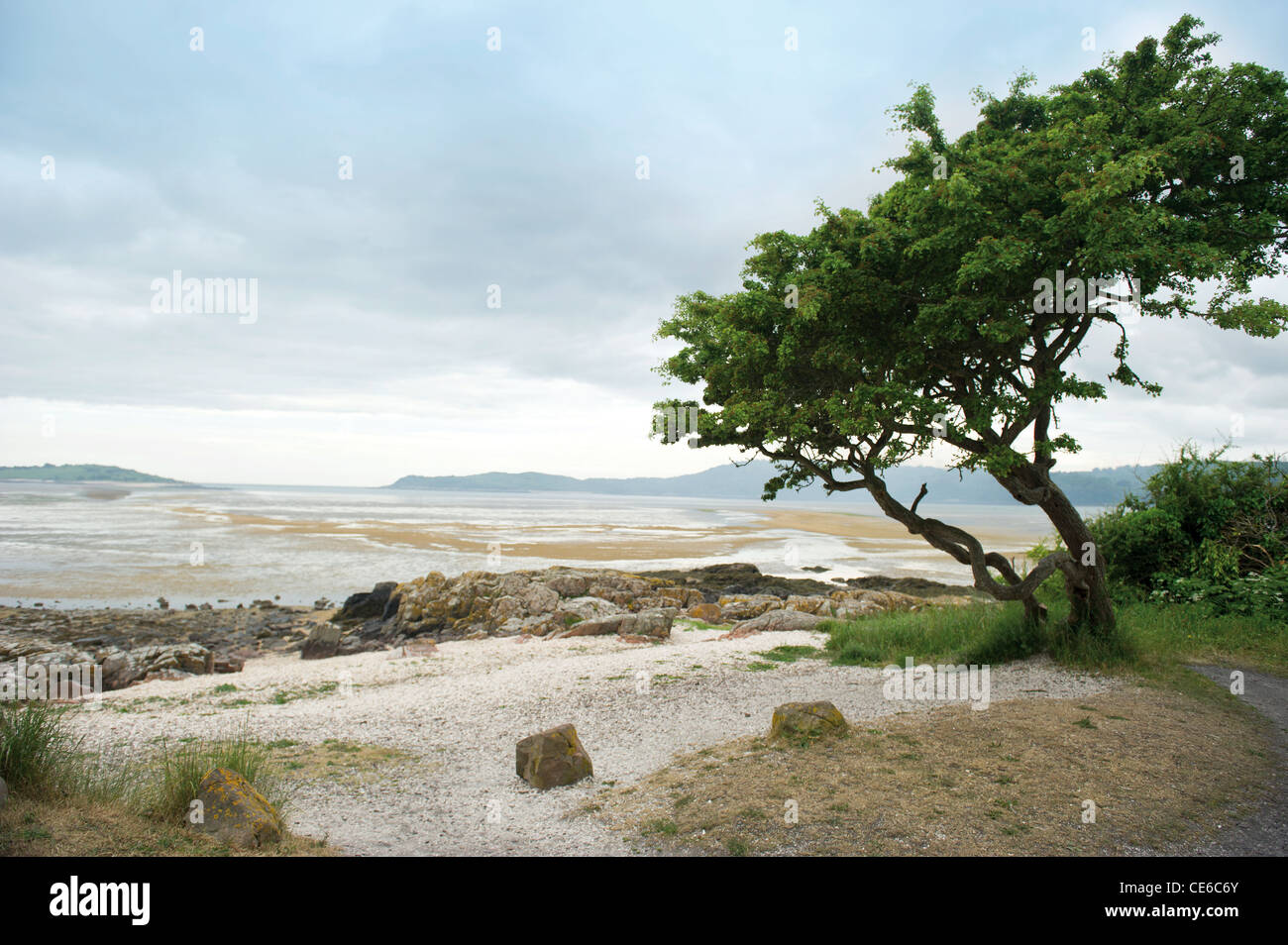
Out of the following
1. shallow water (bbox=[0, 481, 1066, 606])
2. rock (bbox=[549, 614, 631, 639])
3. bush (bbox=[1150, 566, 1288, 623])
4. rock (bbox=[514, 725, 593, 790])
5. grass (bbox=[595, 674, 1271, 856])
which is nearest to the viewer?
grass (bbox=[595, 674, 1271, 856])

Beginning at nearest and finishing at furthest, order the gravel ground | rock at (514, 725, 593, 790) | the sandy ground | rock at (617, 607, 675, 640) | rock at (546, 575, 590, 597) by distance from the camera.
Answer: the gravel ground
rock at (514, 725, 593, 790)
rock at (617, 607, 675, 640)
rock at (546, 575, 590, 597)
the sandy ground

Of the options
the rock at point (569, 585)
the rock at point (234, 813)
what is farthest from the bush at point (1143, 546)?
the rock at point (234, 813)

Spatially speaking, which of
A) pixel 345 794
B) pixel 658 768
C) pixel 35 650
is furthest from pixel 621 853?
pixel 35 650

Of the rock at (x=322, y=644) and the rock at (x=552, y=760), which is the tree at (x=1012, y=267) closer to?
the rock at (x=552, y=760)

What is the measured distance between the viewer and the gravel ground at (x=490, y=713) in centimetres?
645

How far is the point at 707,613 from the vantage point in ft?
67.5

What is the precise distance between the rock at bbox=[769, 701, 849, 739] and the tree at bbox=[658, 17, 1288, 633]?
3.69 meters

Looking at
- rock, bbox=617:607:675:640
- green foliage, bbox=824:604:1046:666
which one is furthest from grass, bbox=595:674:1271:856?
rock, bbox=617:607:675:640

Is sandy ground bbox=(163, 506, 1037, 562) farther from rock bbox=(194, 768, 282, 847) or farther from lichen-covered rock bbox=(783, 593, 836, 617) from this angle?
rock bbox=(194, 768, 282, 847)

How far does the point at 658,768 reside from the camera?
7.77 meters

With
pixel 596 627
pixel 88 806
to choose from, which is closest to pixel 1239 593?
pixel 596 627

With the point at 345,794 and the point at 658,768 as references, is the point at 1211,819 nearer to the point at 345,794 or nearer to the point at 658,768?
the point at 658,768

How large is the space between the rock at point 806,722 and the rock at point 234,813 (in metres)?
5.26

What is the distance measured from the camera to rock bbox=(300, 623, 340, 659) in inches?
677
